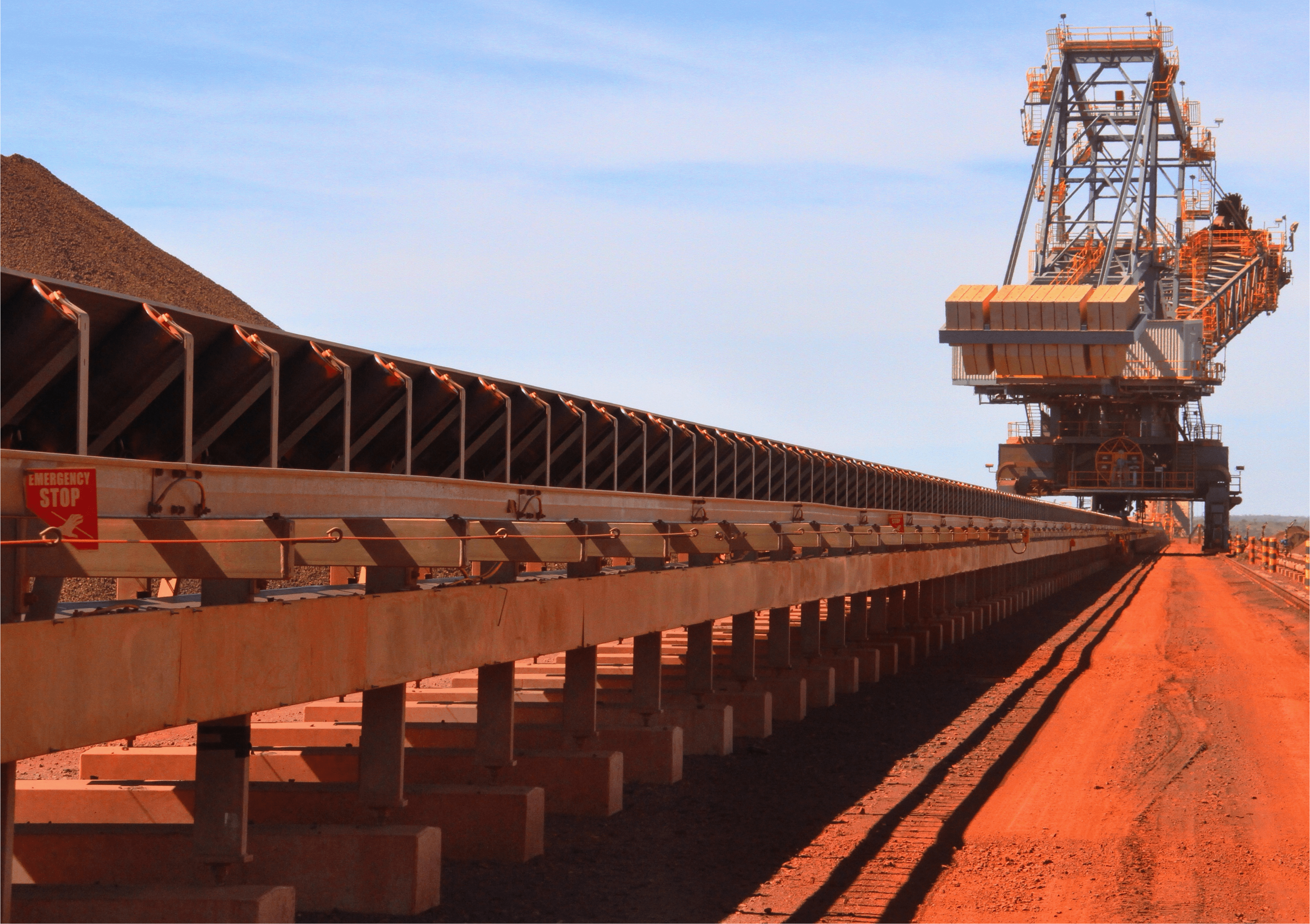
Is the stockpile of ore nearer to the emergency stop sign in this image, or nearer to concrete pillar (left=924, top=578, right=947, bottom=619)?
concrete pillar (left=924, top=578, right=947, bottom=619)

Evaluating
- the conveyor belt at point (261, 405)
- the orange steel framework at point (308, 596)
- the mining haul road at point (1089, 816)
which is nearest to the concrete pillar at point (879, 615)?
the mining haul road at point (1089, 816)

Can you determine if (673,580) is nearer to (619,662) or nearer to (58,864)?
(58,864)

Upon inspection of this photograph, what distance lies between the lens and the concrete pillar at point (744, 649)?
16.5 m

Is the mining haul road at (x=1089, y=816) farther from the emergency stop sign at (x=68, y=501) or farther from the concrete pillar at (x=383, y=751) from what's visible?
the emergency stop sign at (x=68, y=501)

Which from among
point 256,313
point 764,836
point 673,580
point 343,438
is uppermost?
Answer: point 256,313

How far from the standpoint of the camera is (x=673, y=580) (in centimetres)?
1211

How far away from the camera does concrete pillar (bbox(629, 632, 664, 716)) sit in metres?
13.4

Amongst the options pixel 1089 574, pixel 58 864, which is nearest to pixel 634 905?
pixel 58 864

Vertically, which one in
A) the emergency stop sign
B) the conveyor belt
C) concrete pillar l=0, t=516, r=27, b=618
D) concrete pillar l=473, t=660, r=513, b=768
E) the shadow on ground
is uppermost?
the conveyor belt

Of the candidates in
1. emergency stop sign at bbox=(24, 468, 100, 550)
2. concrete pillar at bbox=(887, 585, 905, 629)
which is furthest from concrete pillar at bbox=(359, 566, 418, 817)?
concrete pillar at bbox=(887, 585, 905, 629)

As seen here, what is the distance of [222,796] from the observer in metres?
7.53

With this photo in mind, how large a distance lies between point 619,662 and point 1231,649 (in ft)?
40.7

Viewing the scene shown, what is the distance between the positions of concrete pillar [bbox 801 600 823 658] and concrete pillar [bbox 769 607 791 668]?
136 cm

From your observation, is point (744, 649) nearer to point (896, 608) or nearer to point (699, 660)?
point (699, 660)
